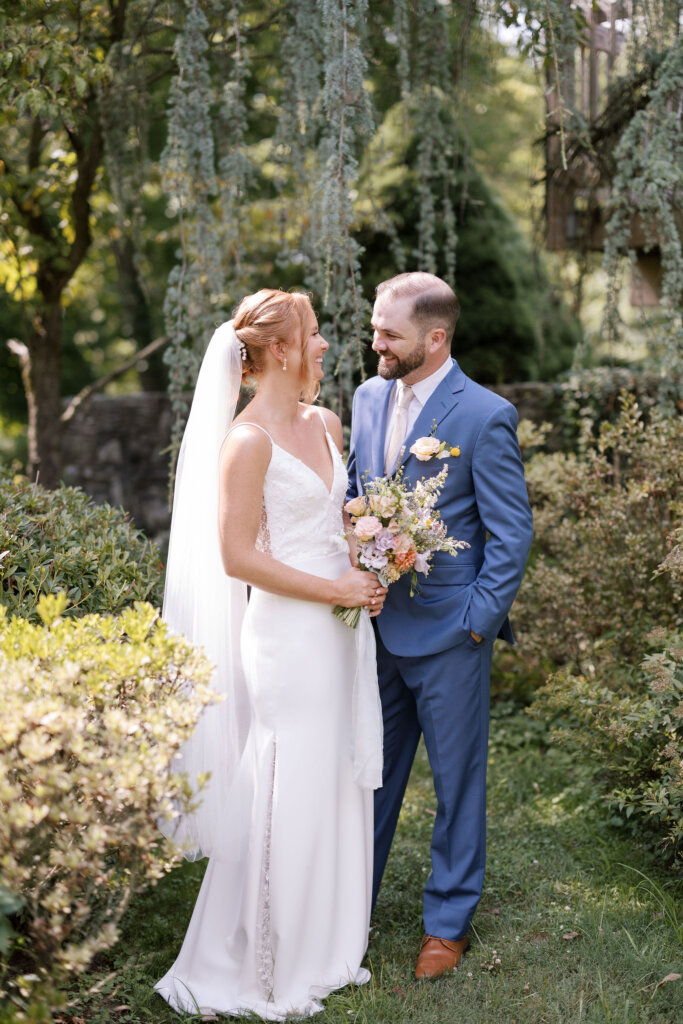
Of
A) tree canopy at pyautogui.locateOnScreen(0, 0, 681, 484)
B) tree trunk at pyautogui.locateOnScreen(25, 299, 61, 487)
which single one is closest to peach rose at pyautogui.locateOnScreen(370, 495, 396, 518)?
tree canopy at pyautogui.locateOnScreen(0, 0, 681, 484)

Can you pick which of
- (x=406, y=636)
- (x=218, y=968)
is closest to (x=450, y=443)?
(x=406, y=636)

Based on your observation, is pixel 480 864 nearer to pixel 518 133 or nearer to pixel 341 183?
pixel 341 183

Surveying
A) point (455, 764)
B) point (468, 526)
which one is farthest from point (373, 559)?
point (455, 764)

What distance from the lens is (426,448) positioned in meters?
2.69

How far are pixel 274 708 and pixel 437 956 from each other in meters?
0.98

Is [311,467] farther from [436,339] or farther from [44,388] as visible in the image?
[44,388]

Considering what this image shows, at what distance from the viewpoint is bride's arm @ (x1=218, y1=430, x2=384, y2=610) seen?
2570 millimetres

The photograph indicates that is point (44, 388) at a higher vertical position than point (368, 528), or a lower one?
higher

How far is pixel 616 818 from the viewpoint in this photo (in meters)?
3.66

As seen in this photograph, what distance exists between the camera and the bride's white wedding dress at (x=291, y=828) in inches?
104

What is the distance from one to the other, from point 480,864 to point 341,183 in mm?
2537

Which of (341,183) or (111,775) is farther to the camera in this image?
(341,183)

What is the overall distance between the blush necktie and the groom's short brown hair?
0.23 meters

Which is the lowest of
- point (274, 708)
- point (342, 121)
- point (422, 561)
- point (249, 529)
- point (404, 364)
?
point (274, 708)
